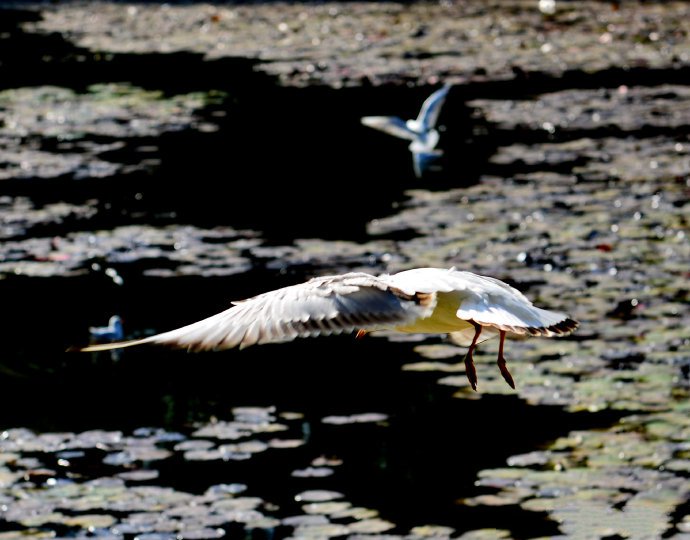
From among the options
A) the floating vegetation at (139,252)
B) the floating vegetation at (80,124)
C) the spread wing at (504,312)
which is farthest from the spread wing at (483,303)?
the floating vegetation at (80,124)

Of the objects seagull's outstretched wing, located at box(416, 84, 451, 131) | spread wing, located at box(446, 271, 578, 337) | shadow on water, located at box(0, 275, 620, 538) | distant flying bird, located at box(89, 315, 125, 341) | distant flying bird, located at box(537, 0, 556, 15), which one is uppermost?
distant flying bird, located at box(537, 0, 556, 15)

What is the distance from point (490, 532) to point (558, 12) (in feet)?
39.0

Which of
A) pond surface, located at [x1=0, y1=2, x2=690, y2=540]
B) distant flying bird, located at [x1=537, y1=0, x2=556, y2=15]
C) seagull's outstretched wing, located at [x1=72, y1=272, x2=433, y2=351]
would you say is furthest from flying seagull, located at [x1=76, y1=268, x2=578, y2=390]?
distant flying bird, located at [x1=537, y1=0, x2=556, y2=15]

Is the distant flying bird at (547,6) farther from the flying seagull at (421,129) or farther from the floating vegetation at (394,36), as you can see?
the flying seagull at (421,129)

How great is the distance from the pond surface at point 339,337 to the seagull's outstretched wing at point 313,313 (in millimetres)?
1763

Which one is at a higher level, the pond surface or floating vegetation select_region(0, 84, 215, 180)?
floating vegetation select_region(0, 84, 215, 180)

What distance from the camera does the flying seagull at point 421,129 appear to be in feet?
28.9

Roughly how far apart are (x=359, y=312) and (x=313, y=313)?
94mm

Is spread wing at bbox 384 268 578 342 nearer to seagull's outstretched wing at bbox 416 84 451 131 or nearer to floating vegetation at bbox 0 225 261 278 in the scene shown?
floating vegetation at bbox 0 225 261 278

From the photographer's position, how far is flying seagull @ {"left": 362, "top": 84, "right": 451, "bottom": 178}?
28.9 feet

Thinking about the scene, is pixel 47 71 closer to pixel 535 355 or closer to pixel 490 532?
pixel 535 355

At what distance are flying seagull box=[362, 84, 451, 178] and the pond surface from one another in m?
0.22

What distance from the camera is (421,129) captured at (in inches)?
355

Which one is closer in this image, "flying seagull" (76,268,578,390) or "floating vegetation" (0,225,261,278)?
"flying seagull" (76,268,578,390)
